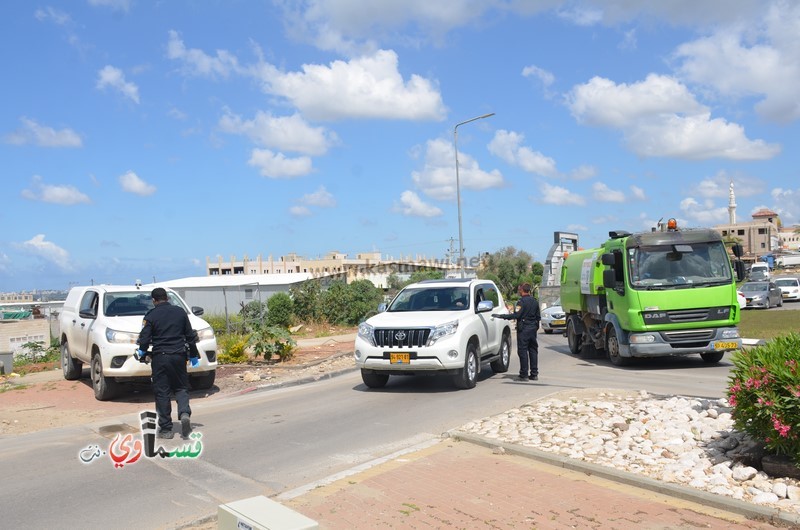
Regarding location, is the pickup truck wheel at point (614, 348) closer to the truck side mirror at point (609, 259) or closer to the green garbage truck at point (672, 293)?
the green garbage truck at point (672, 293)

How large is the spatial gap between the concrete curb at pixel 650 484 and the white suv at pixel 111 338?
5956mm

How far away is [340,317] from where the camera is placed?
30.3 metres

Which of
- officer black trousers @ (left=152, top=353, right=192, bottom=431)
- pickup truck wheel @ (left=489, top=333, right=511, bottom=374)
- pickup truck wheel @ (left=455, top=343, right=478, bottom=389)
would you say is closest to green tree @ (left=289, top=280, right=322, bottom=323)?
pickup truck wheel @ (left=489, top=333, right=511, bottom=374)

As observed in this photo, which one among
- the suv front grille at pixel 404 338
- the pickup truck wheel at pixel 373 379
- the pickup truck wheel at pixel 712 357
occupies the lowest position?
the pickup truck wheel at pixel 712 357

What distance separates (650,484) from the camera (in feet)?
20.4

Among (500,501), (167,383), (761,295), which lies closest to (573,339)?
(167,383)

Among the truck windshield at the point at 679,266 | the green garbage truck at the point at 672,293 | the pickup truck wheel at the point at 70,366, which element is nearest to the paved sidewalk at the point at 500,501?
the green garbage truck at the point at 672,293

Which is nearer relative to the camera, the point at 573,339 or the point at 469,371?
the point at 469,371

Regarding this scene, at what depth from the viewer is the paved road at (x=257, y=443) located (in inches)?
245

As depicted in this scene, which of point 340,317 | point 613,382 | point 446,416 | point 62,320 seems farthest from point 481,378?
point 340,317

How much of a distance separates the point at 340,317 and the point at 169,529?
24817 millimetres

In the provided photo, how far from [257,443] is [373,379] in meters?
4.31

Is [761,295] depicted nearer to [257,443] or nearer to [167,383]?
[257,443]

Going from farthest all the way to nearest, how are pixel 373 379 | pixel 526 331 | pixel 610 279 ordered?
pixel 610 279 < pixel 526 331 < pixel 373 379
